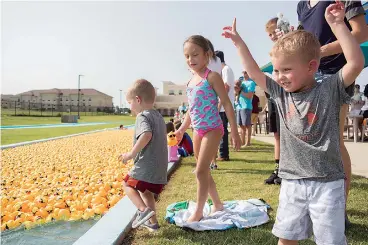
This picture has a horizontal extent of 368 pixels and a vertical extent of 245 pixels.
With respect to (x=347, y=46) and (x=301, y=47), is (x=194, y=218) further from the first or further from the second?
(x=347, y=46)

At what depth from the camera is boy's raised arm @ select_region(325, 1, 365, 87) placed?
72.3 inches

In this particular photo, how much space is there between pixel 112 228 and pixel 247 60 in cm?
177

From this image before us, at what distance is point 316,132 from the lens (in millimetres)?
1985

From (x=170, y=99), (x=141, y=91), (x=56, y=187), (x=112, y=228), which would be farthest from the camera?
(x=170, y=99)

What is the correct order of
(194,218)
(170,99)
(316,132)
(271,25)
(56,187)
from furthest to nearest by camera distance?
(170,99)
(56,187)
(271,25)
(194,218)
(316,132)

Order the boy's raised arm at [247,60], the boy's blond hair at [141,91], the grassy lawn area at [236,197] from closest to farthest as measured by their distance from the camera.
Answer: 1. the boy's raised arm at [247,60]
2. the grassy lawn area at [236,197]
3. the boy's blond hair at [141,91]

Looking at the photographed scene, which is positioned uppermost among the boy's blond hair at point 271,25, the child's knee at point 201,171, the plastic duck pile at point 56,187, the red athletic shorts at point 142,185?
the boy's blond hair at point 271,25

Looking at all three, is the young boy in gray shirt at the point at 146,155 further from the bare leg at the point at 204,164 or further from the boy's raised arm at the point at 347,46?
the boy's raised arm at the point at 347,46

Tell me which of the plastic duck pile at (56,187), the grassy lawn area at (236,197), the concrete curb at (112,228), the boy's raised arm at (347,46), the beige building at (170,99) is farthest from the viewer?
the beige building at (170,99)

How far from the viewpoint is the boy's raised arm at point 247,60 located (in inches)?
90.0

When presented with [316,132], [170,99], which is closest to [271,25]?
[316,132]

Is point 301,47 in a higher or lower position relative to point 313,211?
higher

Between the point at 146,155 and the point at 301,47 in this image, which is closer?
the point at 301,47

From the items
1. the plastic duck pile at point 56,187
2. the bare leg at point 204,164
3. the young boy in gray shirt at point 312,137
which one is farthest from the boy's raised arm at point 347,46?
the plastic duck pile at point 56,187
